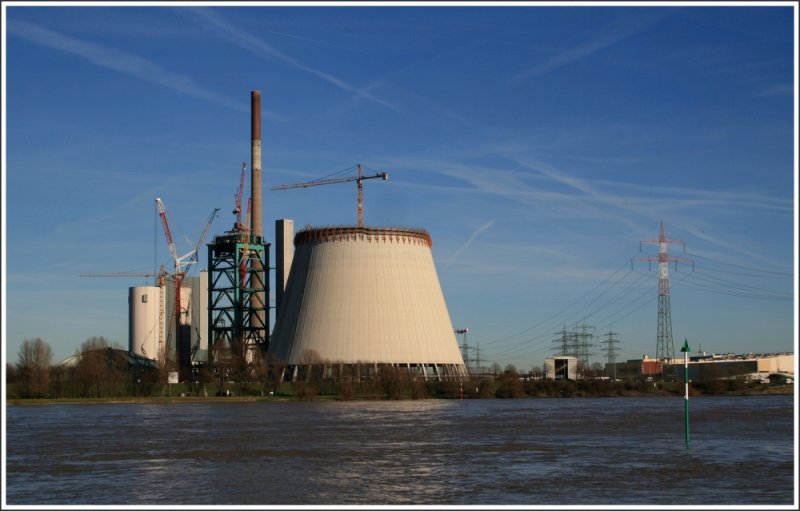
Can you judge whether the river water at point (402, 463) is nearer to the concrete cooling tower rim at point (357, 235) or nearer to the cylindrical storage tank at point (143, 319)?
the concrete cooling tower rim at point (357, 235)

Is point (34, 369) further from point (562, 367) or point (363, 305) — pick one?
point (562, 367)

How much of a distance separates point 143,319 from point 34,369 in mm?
68424

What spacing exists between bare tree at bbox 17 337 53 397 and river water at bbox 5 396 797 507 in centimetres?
3367

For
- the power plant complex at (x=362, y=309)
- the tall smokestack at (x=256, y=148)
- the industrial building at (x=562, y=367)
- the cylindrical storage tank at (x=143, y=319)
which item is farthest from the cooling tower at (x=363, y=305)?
the cylindrical storage tank at (x=143, y=319)

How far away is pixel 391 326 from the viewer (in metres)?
86.8

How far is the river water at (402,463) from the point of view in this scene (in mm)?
19453

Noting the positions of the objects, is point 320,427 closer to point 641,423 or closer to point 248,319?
point 641,423

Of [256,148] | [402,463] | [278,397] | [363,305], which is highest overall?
[256,148]

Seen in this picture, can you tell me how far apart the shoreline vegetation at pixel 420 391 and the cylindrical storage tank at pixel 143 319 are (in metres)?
57.1

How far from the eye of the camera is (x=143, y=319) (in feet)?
477

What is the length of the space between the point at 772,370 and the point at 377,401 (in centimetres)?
8306

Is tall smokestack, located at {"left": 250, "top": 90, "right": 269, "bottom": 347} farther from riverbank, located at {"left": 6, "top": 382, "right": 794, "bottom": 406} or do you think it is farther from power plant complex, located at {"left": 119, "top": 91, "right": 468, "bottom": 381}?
riverbank, located at {"left": 6, "top": 382, "right": 794, "bottom": 406}

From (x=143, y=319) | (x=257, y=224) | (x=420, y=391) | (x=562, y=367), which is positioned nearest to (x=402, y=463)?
(x=420, y=391)

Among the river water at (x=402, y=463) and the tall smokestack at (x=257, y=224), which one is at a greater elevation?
the tall smokestack at (x=257, y=224)
